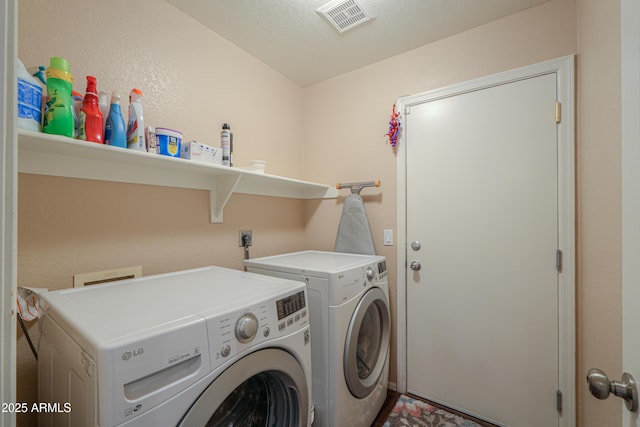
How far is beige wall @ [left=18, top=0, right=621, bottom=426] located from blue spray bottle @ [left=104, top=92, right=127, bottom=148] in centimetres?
23

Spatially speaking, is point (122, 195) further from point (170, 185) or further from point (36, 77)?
point (36, 77)

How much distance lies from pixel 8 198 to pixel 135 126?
82 cm

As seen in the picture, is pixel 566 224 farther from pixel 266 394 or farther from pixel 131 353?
pixel 131 353

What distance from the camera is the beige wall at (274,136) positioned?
0.99m

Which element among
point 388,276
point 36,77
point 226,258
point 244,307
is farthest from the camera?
point 388,276

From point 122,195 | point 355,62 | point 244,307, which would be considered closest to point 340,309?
point 244,307

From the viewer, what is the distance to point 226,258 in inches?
67.1

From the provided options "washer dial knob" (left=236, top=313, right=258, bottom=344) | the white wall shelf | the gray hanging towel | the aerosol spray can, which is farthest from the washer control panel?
the gray hanging towel

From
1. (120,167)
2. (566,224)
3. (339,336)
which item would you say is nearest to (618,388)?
(339,336)

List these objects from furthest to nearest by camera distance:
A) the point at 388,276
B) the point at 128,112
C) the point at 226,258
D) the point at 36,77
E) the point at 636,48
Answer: the point at 388,276 < the point at 226,258 < the point at 128,112 < the point at 36,77 < the point at 636,48

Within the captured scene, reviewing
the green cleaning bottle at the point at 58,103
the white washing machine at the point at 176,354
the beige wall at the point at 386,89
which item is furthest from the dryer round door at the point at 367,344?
the green cleaning bottle at the point at 58,103

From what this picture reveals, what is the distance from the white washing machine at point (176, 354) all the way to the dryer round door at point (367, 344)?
0.39 meters

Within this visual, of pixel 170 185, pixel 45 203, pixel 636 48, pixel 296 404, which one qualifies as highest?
pixel 636 48

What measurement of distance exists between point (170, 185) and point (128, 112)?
38 centimetres
